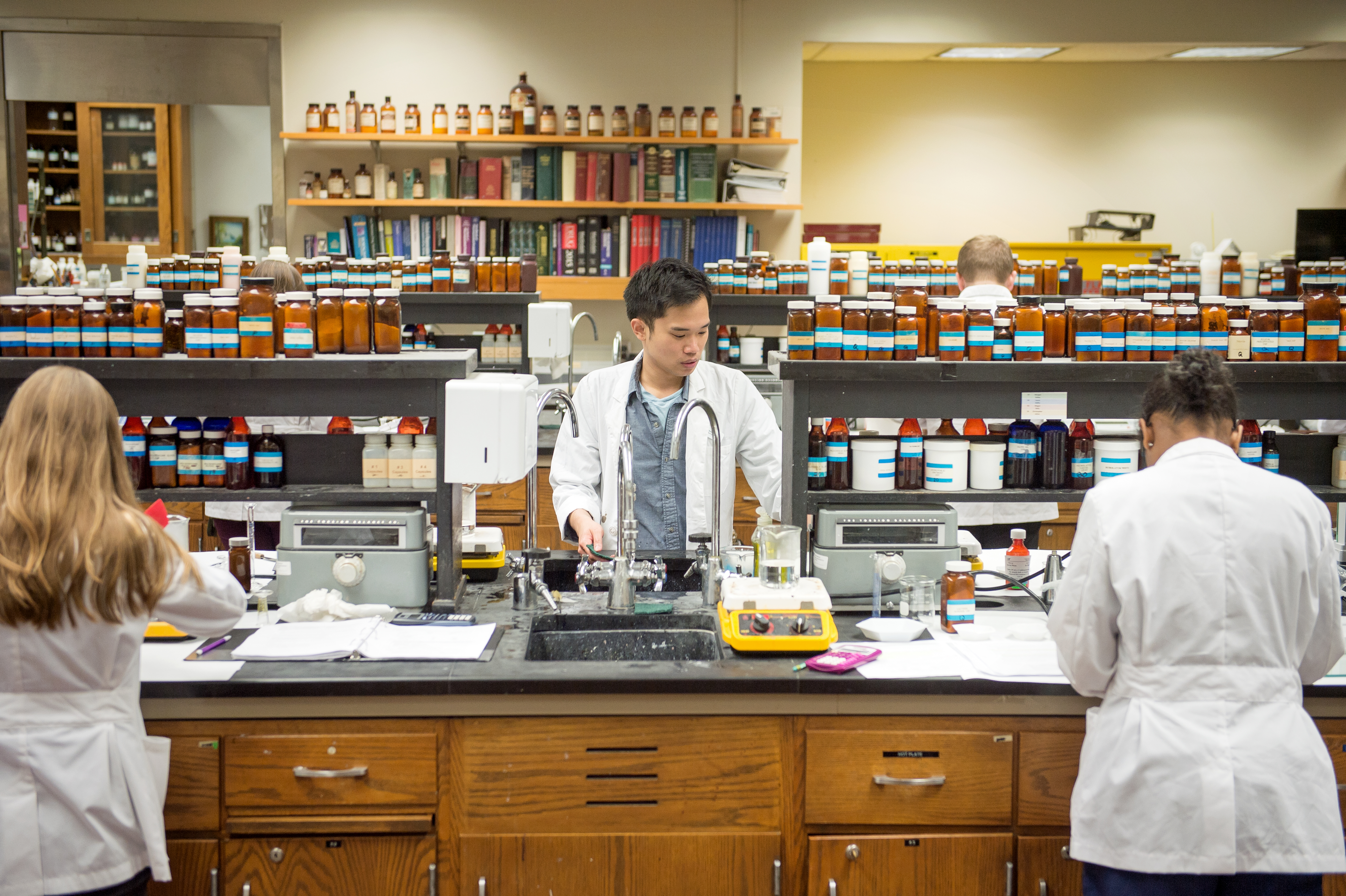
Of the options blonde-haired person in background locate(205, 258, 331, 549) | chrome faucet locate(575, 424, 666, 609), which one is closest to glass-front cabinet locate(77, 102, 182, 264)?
blonde-haired person in background locate(205, 258, 331, 549)

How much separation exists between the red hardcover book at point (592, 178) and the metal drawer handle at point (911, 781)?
536 centimetres

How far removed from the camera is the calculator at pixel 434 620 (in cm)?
260

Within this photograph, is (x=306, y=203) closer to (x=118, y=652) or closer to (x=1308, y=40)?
(x=118, y=652)

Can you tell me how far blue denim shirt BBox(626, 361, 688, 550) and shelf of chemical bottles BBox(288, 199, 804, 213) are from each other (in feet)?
13.3

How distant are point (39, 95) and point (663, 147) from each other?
383 centimetres

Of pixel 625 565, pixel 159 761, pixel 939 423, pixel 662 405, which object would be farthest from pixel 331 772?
pixel 939 423

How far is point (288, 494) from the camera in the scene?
2.73 m

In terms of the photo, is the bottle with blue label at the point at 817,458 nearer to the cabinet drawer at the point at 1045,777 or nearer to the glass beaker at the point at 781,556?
the glass beaker at the point at 781,556

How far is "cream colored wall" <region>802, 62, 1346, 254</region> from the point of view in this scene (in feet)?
28.1

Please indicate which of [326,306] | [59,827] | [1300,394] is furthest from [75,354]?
[1300,394]

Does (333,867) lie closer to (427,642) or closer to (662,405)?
(427,642)

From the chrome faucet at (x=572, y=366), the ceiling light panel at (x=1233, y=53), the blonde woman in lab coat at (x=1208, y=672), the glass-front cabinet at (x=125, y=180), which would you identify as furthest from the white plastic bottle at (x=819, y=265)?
the glass-front cabinet at (x=125, y=180)

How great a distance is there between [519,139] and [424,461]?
4672 mm

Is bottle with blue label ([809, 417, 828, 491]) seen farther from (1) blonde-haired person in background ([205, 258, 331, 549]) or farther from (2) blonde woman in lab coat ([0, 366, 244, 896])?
(1) blonde-haired person in background ([205, 258, 331, 549])
